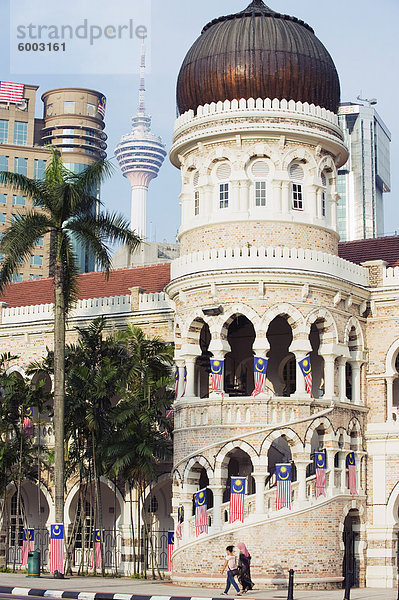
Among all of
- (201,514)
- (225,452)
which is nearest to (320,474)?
(225,452)

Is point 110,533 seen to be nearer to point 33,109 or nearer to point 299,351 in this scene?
point 299,351

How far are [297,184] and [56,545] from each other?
13.6 metres

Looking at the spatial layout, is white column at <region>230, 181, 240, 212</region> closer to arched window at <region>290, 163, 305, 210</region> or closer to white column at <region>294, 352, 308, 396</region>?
arched window at <region>290, 163, 305, 210</region>

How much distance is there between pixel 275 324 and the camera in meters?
37.8

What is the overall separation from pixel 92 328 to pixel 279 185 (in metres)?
9.21

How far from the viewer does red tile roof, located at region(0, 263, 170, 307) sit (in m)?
44.1

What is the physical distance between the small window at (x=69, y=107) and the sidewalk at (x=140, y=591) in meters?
127

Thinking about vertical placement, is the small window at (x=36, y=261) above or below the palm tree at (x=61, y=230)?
above

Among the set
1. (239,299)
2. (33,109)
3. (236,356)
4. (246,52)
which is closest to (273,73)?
(246,52)

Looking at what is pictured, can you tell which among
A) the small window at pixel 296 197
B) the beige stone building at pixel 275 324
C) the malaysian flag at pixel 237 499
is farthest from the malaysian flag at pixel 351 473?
the small window at pixel 296 197

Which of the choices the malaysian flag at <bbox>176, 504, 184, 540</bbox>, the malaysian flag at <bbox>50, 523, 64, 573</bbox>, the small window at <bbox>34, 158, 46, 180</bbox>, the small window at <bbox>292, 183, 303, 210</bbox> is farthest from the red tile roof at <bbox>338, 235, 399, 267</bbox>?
the small window at <bbox>34, 158, 46, 180</bbox>

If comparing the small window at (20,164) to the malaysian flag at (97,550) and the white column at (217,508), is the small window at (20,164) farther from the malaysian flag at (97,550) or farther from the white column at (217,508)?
the white column at (217,508)

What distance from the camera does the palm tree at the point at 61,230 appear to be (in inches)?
1241

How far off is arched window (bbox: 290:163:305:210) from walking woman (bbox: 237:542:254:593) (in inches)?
444
